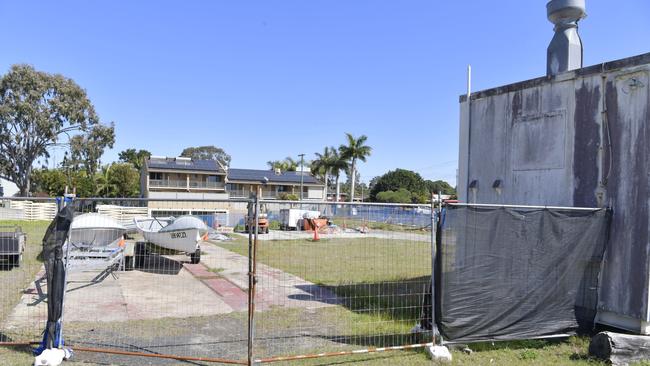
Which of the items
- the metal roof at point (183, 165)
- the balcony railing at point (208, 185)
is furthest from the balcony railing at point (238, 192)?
the metal roof at point (183, 165)

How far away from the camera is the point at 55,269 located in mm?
5895

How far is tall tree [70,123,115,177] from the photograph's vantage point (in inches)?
2144

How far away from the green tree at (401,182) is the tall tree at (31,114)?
184ft

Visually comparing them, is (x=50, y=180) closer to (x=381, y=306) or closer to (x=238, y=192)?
(x=238, y=192)

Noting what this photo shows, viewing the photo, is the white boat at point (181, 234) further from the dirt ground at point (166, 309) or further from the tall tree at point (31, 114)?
the tall tree at point (31, 114)

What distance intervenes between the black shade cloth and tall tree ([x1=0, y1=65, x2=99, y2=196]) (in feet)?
166

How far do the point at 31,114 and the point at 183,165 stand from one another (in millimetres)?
20047

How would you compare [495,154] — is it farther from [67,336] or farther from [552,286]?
[67,336]

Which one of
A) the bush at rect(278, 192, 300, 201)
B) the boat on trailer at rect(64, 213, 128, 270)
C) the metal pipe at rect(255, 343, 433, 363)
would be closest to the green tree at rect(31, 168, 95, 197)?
the bush at rect(278, 192, 300, 201)

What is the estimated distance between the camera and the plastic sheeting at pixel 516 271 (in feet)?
21.0

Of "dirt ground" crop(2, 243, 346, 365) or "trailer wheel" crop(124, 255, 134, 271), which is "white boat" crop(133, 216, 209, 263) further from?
"trailer wheel" crop(124, 255, 134, 271)

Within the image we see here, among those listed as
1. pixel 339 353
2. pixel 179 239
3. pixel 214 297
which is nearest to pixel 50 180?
pixel 179 239

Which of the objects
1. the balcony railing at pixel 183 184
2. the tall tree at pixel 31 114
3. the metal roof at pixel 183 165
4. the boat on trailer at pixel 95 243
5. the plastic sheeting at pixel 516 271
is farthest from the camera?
the metal roof at pixel 183 165

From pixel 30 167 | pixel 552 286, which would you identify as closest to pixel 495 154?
pixel 552 286
